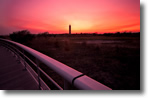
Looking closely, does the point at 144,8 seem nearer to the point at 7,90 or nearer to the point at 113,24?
the point at 113,24

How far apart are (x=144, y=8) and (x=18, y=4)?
2622 millimetres

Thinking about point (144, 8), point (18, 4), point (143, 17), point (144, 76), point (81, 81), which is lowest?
point (144, 76)

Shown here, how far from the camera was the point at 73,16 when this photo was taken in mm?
2594

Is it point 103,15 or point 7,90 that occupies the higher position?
point 103,15

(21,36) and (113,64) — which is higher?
(21,36)

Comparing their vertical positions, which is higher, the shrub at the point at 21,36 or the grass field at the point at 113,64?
the shrub at the point at 21,36

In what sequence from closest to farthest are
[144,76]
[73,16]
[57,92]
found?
[57,92]
[144,76]
[73,16]

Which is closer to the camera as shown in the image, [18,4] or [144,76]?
[144,76]

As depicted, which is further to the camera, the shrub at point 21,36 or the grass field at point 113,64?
the shrub at point 21,36

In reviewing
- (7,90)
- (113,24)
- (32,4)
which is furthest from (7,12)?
(113,24)

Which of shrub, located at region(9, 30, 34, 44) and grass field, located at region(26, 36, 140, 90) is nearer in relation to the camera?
grass field, located at region(26, 36, 140, 90)

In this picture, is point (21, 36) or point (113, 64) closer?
point (113, 64)

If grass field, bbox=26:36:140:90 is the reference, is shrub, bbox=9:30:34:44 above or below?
above

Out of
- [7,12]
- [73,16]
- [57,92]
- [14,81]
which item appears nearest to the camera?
[57,92]
